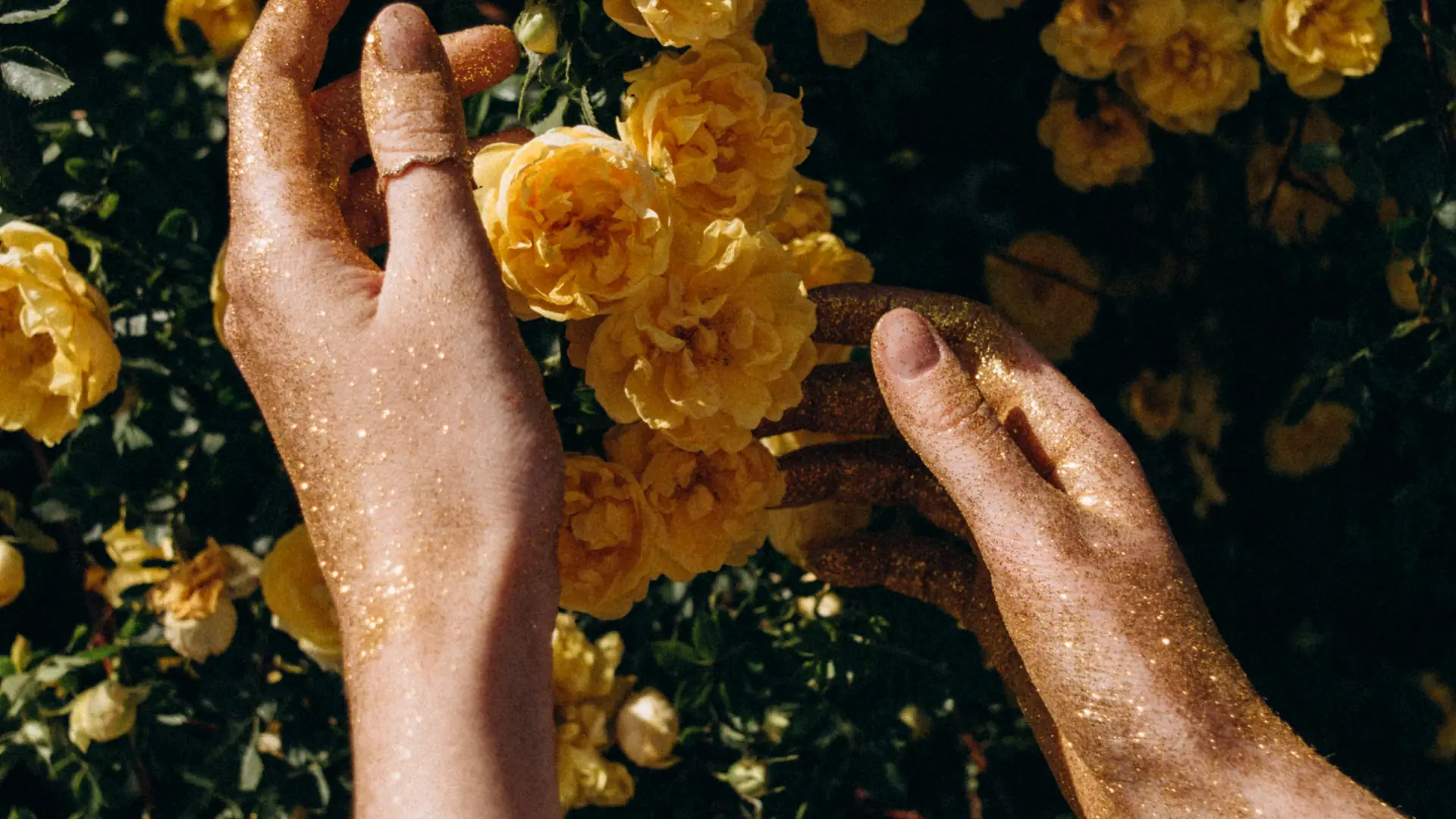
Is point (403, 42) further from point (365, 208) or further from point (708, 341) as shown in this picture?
point (708, 341)

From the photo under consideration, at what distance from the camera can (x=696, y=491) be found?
1.02 meters

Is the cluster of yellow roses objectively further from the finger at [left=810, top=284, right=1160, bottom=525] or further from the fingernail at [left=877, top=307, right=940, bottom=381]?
the fingernail at [left=877, top=307, right=940, bottom=381]

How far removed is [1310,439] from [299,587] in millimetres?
1317

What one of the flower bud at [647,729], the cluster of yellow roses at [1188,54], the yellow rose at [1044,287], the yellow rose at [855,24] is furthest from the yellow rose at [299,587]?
the cluster of yellow roses at [1188,54]

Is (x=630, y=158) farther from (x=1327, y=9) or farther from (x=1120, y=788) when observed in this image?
(x=1327, y=9)

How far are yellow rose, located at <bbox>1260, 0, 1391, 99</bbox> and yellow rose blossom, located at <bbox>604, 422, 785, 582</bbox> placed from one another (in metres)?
0.73

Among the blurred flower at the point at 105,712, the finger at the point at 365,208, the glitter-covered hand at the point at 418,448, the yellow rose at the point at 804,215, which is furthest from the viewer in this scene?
the blurred flower at the point at 105,712

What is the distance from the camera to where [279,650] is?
144cm

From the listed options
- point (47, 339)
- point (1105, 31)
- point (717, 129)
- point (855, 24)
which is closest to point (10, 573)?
point (47, 339)

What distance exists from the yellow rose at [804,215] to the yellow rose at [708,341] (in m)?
0.26

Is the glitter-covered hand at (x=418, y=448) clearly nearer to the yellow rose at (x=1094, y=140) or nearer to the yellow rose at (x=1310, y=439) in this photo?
the yellow rose at (x=1094, y=140)

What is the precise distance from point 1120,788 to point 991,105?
2.66 feet

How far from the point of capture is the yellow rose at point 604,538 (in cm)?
98

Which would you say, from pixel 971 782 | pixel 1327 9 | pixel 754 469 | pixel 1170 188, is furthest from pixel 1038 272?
pixel 971 782
